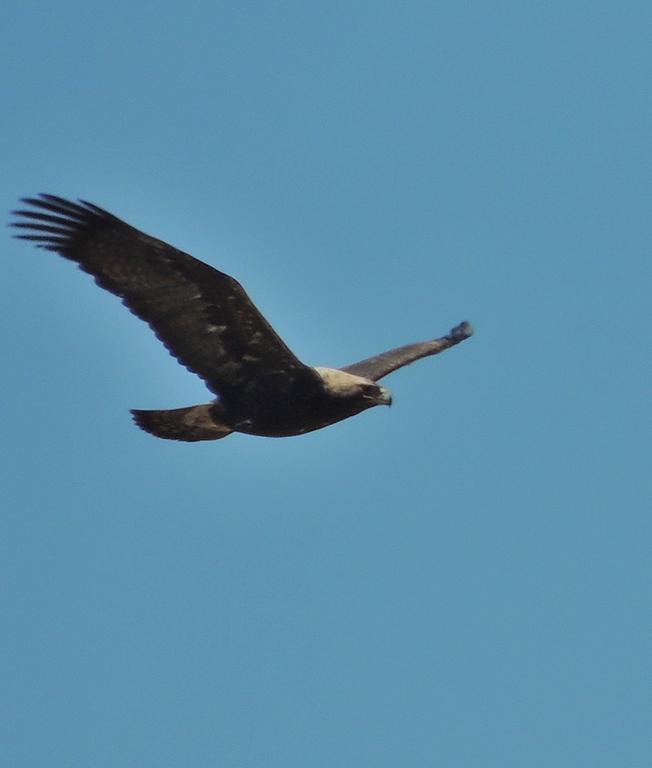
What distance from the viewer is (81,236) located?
1588cm

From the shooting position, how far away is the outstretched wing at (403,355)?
19250 mm

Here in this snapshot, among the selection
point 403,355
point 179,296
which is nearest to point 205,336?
point 179,296

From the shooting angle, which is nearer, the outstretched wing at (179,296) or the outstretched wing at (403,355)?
the outstretched wing at (179,296)

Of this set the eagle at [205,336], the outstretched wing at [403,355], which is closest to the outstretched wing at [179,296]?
the eagle at [205,336]

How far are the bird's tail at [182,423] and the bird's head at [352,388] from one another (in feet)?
3.03

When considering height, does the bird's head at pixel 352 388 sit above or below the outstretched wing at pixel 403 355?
below

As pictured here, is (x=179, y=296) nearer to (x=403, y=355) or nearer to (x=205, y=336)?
(x=205, y=336)

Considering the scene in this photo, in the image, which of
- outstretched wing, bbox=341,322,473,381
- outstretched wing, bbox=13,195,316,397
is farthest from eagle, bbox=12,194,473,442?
outstretched wing, bbox=341,322,473,381

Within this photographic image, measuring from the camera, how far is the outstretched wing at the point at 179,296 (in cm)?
1582

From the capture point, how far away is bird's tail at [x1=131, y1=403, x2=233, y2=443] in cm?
1688

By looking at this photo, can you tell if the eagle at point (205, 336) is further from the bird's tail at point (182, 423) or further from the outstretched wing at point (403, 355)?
the outstretched wing at point (403, 355)

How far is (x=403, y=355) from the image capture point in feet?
65.3

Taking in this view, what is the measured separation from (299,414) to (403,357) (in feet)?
11.0

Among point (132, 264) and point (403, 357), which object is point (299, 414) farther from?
point (403, 357)
